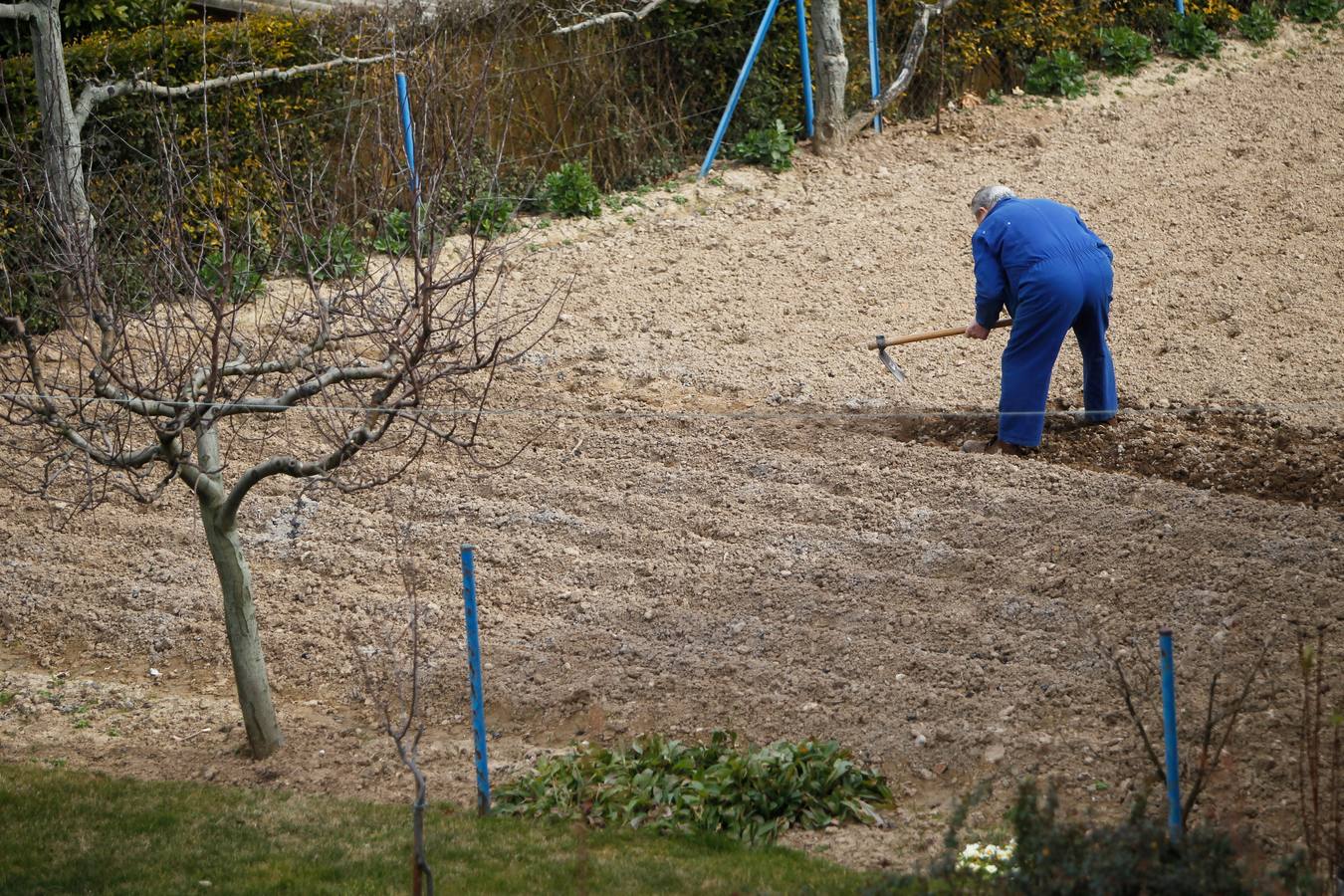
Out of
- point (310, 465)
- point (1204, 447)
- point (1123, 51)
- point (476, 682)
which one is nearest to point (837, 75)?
point (1123, 51)

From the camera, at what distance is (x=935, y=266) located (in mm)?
11406

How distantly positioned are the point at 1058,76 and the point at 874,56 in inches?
77.2

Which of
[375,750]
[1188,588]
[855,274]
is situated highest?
[855,274]

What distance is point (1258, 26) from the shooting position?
48.7ft

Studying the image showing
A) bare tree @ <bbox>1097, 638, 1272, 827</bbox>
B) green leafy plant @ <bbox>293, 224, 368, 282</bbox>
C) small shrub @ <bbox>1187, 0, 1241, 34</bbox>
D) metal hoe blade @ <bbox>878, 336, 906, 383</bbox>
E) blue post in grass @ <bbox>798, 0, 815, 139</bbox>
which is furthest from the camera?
small shrub @ <bbox>1187, 0, 1241, 34</bbox>

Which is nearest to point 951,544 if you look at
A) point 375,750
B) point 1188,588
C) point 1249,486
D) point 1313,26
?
point 1188,588

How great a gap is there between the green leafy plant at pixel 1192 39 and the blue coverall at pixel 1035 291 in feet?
24.6

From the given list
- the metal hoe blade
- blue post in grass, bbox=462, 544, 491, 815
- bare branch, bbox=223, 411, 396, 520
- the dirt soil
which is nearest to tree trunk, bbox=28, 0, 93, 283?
bare branch, bbox=223, 411, 396, 520

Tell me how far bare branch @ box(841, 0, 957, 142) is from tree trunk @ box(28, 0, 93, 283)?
6696mm

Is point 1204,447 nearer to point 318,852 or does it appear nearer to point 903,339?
point 903,339

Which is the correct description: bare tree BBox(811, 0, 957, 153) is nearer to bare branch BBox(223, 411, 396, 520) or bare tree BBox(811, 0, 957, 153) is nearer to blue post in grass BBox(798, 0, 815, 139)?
blue post in grass BBox(798, 0, 815, 139)

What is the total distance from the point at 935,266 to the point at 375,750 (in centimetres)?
667

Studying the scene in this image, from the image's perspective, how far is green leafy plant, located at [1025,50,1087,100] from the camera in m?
14.1

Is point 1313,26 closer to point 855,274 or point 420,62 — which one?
point 855,274
